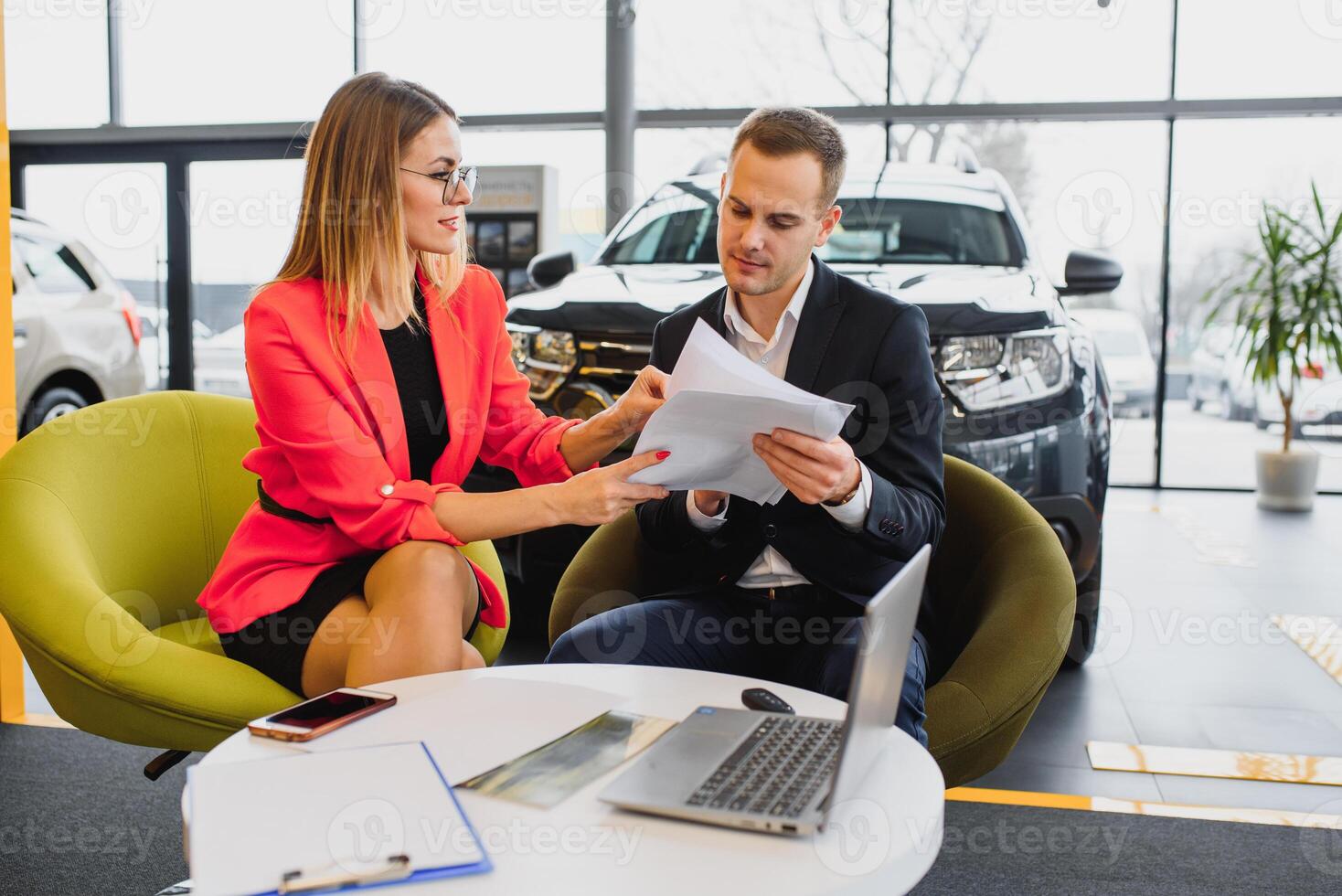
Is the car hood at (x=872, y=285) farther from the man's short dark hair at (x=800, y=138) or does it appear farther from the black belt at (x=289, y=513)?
the black belt at (x=289, y=513)

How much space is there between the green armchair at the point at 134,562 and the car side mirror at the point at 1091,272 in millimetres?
1949

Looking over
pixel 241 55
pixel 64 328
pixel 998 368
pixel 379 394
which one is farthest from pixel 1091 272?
pixel 241 55

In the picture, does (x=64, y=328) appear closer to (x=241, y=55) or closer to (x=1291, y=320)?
(x=241, y=55)

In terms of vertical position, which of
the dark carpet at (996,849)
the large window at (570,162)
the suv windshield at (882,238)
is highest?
the large window at (570,162)

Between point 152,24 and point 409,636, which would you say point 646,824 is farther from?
point 152,24

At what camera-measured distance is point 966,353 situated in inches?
98.9

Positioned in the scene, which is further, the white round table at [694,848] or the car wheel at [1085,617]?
the car wheel at [1085,617]

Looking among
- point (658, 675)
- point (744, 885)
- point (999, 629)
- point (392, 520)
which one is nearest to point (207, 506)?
point (392, 520)

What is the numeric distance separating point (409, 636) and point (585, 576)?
503 mm

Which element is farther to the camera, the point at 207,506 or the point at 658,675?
the point at 207,506

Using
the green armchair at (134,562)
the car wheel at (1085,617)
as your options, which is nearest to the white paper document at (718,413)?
the green armchair at (134,562)

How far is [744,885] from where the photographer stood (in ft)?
2.97

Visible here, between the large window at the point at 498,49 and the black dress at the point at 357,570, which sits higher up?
the large window at the point at 498,49

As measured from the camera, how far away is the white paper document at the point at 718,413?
1275mm
